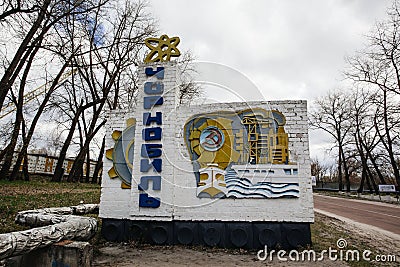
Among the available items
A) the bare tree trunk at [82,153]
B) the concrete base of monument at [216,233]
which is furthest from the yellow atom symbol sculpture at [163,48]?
the bare tree trunk at [82,153]

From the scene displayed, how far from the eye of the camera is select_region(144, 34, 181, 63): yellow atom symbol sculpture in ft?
21.6

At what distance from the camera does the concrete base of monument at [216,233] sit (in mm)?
5449

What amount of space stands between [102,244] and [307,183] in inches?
167

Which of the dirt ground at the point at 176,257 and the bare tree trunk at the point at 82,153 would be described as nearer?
the dirt ground at the point at 176,257

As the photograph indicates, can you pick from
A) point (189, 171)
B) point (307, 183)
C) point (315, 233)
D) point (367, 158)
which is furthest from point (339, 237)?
point (367, 158)

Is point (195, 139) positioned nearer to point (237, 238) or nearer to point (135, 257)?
point (237, 238)

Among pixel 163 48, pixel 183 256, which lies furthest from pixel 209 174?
pixel 163 48

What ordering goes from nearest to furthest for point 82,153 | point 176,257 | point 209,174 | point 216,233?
point 176,257, point 216,233, point 209,174, point 82,153

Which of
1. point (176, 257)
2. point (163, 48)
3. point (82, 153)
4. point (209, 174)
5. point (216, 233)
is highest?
point (163, 48)

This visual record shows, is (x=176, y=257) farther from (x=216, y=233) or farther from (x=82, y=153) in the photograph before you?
(x=82, y=153)

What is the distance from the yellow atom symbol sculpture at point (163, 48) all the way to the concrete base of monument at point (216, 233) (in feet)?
11.8

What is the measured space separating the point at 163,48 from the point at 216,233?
13.7 feet

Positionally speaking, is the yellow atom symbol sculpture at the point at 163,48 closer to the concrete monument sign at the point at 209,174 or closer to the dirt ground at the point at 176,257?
the concrete monument sign at the point at 209,174

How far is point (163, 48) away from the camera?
6664 millimetres
